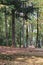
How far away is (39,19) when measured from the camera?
26.4m

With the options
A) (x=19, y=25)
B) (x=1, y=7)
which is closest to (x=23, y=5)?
(x=1, y=7)

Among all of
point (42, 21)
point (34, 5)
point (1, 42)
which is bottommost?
point (1, 42)

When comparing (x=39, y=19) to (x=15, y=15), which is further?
(x=39, y=19)

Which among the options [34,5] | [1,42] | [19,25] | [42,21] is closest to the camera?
[34,5]

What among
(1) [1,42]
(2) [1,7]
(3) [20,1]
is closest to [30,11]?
(3) [20,1]

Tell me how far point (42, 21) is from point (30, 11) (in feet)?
10.2

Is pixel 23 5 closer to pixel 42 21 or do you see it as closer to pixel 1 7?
pixel 42 21

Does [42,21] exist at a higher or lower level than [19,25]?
higher

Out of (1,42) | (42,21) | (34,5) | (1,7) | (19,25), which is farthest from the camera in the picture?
(19,25)

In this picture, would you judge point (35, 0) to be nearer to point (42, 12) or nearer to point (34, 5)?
point (34, 5)

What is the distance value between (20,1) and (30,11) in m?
2.52

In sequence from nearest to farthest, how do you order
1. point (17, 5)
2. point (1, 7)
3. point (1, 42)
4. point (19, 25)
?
1. point (1, 7)
2. point (17, 5)
3. point (1, 42)
4. point (19, 25)

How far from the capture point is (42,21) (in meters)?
25.9

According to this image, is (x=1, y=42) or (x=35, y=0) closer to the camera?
(x=35, y=0)
